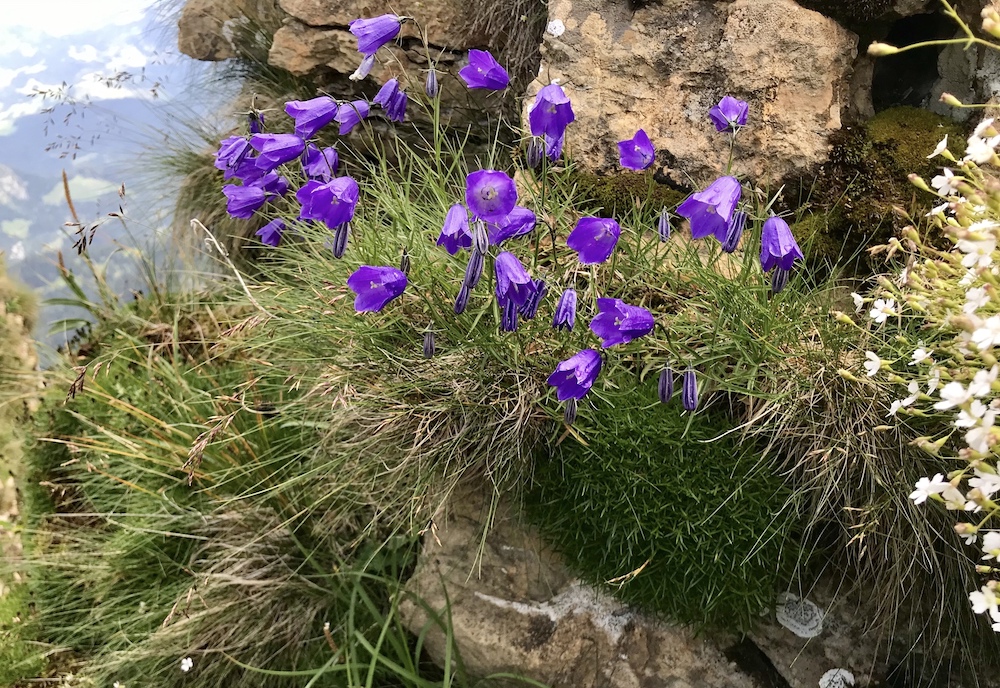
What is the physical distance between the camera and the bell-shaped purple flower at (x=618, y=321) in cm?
186

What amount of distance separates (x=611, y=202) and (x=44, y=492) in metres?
3.40

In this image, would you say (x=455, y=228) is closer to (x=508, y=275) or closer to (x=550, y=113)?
(x=508, y=275)

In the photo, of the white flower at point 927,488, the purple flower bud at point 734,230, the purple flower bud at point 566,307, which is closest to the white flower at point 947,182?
the purple flower bud at point 734,230

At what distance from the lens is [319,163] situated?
88.4 inches

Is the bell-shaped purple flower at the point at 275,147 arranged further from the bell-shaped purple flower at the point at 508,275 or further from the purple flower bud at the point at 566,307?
the purple flower bud at the point at 566,307

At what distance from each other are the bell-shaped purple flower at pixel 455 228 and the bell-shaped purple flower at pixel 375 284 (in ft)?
0.56

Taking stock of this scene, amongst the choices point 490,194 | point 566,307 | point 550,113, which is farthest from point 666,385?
point 550,113

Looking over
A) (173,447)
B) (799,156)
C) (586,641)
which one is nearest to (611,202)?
(799,156)

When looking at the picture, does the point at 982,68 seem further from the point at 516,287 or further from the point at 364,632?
the point at 364,632

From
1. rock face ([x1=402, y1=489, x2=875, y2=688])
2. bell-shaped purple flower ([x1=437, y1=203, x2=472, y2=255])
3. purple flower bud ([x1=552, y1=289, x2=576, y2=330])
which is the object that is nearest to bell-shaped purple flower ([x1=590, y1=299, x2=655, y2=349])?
purple flower bud ([x1=552, y1=289, x2=576, y2=330])

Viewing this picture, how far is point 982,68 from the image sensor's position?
8.04ft

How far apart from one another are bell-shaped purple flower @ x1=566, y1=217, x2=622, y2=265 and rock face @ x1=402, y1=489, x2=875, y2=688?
1.00 metres

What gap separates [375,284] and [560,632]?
1339 mm

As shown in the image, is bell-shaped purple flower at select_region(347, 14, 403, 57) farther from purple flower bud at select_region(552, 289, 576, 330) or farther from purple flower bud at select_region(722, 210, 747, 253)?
purple flower bud at select_region(722, 210, 747, 253)
